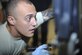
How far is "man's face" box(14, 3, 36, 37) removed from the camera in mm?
938

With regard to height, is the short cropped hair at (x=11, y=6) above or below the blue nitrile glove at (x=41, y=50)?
above

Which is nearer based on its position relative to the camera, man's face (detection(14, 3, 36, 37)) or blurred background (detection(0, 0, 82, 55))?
blurred background (detection(0, 0, 82, 55))

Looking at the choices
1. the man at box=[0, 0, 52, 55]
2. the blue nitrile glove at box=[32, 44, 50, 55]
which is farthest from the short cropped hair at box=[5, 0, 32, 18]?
the blue nitrile glove at box=[32, 44, 50, 55]

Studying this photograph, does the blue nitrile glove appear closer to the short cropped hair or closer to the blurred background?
the blurred background

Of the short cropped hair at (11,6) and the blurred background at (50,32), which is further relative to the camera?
the short cropped hair at (11,6)

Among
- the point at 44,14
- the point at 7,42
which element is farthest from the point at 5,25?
the point at 44,14

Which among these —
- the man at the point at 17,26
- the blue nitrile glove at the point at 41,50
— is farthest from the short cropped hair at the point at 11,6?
the blue nitrile glove at the point at 41,50

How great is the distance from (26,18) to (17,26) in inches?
2.6

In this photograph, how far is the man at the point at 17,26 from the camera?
3.05 feet

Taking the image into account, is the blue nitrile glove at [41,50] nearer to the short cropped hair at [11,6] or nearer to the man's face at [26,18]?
the man's face at [26,18]

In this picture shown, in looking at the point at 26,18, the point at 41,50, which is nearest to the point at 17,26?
the point at 26,18

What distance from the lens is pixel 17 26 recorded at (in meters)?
0.97

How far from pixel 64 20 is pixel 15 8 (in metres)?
0.31

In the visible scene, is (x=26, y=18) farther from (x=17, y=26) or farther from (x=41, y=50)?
(x=41, y=50)
